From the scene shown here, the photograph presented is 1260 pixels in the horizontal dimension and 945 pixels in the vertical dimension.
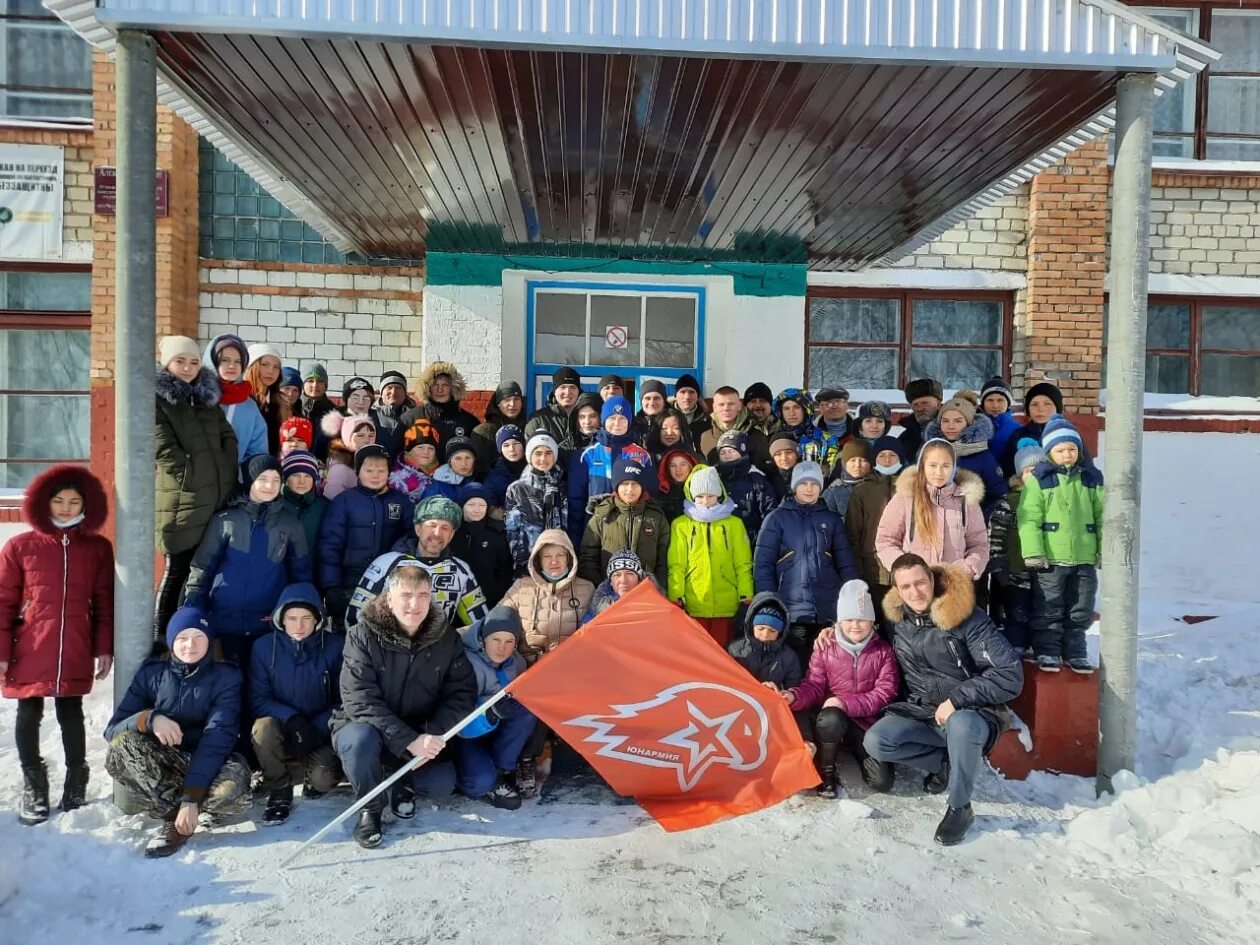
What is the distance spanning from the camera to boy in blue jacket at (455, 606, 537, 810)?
4.50 meters

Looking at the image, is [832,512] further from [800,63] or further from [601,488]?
[800,63]

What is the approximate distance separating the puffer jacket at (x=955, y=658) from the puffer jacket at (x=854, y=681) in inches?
3.1

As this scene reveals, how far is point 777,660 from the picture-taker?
16.1 ft

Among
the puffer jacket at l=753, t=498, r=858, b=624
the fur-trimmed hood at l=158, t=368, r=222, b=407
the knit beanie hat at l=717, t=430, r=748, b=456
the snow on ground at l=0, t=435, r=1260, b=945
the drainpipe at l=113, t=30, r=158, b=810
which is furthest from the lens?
the knit beanie hat at l=717, t=430, r=748, b=456

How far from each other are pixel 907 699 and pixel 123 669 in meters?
3.75

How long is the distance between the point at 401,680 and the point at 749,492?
2.50 metres

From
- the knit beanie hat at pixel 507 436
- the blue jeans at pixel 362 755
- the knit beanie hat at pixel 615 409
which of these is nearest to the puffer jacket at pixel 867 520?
the knit beanie hat at pixel 615 409

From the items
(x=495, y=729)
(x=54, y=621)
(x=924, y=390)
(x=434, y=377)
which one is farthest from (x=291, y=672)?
(x=924, y=390)

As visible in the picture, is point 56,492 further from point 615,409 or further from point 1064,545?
point 1064,545

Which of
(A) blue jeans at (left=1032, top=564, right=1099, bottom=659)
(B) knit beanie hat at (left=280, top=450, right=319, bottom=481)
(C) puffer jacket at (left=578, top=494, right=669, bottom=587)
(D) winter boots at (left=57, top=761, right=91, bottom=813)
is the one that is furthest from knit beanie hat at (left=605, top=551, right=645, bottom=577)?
(D) winter boots at (left=57, top=761, right=91, bottom=813)

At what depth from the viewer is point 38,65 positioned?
30.8 ft

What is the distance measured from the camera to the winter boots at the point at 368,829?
159 inches

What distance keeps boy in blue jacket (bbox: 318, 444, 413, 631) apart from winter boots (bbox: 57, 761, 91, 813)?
1.29 m

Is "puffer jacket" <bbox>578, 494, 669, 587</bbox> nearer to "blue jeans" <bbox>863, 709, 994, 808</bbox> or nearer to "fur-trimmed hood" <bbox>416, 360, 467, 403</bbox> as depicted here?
"blue jeans" <bbox>863, 709, 994, 808</bbox>
